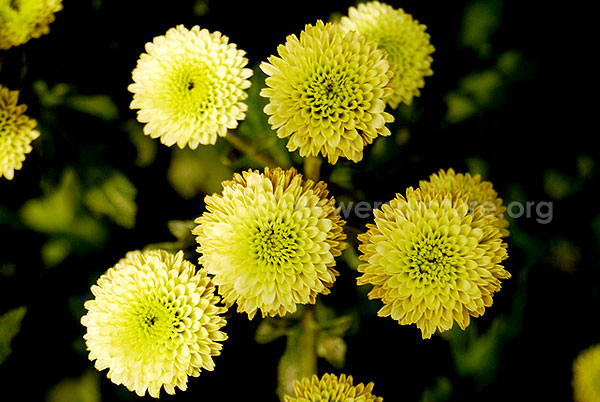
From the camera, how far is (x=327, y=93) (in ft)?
2.54

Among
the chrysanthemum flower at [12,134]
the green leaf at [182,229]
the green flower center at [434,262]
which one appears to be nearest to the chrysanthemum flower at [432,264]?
the green flower center at [434,262]

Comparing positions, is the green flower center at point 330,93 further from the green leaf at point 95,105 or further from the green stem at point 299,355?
the green leaf at point 95,105

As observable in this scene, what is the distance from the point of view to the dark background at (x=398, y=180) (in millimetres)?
1104

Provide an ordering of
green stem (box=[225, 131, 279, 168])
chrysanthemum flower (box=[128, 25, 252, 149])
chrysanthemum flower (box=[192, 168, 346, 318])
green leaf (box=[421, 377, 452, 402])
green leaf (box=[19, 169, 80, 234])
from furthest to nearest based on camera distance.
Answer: green leaf (box=[19, 169, 80, 234])
green leaf (box=[421, 377, 452, 402])
green stem (box=[225, 131, 279, 168])
chrysanthemum flower (box=[128, 25, 252, 149])
chrysanthemum flower (box=[192, 168, 346, 318])

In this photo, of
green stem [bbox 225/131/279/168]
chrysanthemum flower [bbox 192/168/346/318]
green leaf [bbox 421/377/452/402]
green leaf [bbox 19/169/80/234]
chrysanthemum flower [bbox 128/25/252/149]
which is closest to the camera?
chrysanthemum flower [bbox 192/168/346/318]

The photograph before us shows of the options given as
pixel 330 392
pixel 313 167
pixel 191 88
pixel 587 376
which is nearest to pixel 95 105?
pixel 191 88

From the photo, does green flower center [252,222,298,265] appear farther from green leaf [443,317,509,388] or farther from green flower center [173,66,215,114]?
green leaf [443,317,509,388]

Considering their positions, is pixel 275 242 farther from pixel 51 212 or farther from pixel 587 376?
pixel 587 376

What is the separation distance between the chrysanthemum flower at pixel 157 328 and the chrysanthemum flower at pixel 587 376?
3.13 feet

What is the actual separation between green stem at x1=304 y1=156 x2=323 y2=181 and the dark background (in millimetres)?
111

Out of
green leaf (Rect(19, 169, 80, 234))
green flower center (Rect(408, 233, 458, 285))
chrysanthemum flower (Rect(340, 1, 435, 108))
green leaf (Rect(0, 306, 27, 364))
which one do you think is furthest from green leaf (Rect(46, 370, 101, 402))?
chrysanthemum flower (Rect(340, 1, 435, 108))

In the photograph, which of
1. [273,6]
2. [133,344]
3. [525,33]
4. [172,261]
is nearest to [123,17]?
[273,6]

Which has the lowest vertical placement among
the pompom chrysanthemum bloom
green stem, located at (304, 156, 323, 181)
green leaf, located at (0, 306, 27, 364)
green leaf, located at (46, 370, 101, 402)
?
green leaf, located at (46, 370, 101, 402)

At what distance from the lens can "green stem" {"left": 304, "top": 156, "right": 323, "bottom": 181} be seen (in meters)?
0.88
